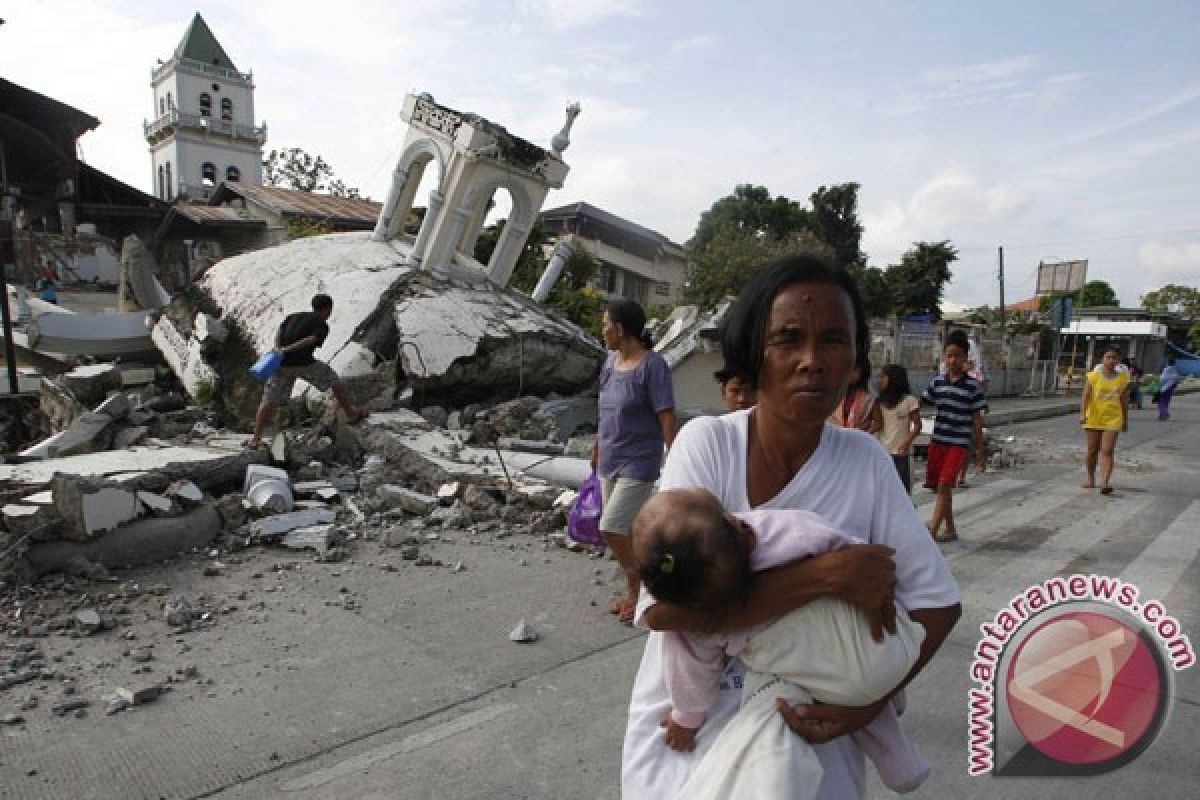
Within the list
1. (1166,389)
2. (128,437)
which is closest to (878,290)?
(1166,389)

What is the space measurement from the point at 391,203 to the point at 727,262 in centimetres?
1810

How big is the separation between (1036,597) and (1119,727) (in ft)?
1.29

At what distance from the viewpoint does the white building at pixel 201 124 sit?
45312 millimetres

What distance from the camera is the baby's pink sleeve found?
4.01 ft

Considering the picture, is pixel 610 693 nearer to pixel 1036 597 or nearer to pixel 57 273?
pixel 1036 597

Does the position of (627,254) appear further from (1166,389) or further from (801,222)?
(1166,389)

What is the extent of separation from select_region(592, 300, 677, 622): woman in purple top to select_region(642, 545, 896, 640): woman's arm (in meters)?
2.65

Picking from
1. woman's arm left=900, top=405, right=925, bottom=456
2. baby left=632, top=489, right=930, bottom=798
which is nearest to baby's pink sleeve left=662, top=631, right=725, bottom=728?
baby left=632, top=489, right=930, bottom=798

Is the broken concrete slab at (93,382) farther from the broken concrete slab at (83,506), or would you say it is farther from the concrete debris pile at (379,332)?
the broken concrete slab at (83,506)

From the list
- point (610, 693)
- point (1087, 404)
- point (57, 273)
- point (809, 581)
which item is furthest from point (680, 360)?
point (57, 273)

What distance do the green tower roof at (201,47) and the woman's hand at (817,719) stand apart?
56.6 metres

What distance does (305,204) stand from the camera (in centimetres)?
2989

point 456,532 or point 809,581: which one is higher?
point 809,581

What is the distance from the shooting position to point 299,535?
5.18m
